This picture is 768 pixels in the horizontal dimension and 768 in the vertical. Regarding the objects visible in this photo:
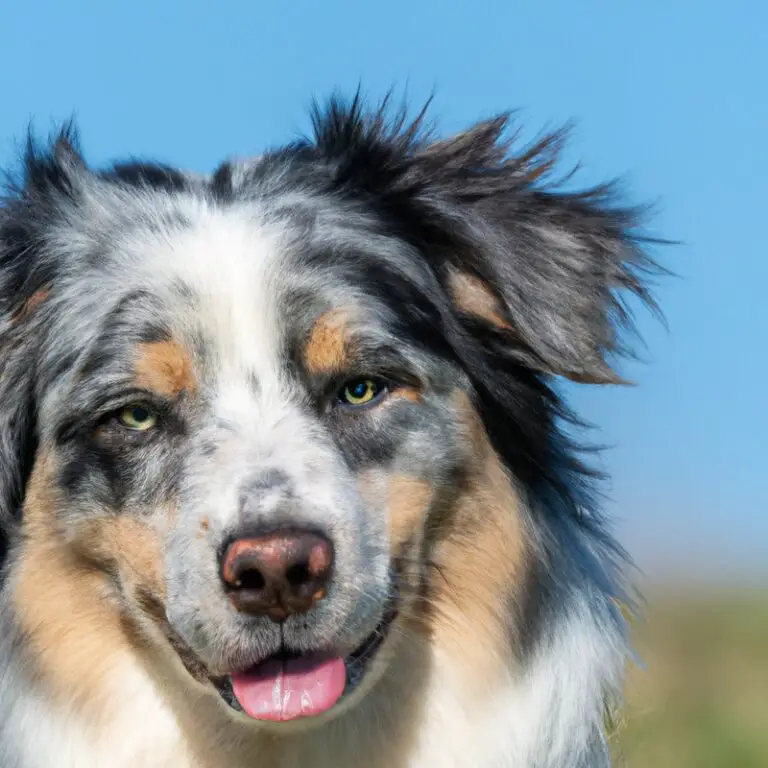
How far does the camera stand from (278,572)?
3482 millimetres

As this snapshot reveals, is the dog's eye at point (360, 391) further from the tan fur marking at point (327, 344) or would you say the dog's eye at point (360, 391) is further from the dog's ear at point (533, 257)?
the dog's ear at point (533, 257)

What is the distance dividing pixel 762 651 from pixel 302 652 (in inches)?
216

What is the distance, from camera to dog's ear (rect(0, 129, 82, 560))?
4.20m

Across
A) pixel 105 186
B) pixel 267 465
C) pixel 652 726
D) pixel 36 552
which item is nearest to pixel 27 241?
pixel 105 186

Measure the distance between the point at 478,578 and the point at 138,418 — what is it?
46.5 inches

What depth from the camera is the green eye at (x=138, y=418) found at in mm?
3939

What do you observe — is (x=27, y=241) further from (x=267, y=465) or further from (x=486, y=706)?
(x=486, y=706)

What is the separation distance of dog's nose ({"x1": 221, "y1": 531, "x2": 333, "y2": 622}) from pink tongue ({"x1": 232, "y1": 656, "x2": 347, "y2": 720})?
0.21 m

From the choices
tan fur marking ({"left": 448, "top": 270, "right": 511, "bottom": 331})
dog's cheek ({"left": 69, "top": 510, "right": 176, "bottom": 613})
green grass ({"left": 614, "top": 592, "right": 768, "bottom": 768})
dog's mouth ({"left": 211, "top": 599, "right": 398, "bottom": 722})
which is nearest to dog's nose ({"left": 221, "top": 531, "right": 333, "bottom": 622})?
dog's mouth ({"left": 211, "top": 599, "right": 398, "bottom": 722})

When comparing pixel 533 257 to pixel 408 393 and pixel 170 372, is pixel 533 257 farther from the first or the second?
pixel 170 372

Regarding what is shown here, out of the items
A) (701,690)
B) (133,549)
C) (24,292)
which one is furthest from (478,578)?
(701,690)

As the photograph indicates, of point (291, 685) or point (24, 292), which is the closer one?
point (291, 685)

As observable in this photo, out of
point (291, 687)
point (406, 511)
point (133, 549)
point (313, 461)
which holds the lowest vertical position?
point (291, 687)

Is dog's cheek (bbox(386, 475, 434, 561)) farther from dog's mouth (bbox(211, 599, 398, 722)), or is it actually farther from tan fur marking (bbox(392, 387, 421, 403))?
dog's mouth (bbox(211, 599, 398, 722))
